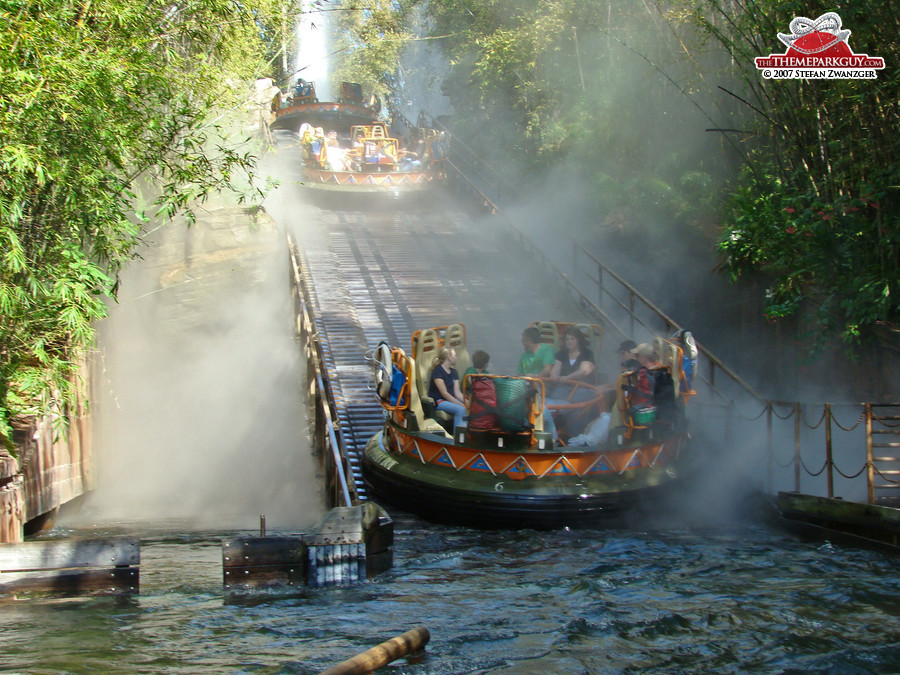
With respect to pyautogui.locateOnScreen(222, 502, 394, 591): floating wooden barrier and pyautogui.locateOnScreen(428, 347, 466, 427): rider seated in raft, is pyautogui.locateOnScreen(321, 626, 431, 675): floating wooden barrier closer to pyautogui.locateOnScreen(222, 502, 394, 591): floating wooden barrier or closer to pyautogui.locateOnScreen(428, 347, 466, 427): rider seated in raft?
pyautogui.locateOnScreen(222, 502, 394, 591): floating wooden barrier

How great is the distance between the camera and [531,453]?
340 inches

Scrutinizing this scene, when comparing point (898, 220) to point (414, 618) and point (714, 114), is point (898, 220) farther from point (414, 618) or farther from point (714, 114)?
point (714, 114)

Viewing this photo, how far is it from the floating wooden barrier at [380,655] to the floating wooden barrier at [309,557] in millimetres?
2672

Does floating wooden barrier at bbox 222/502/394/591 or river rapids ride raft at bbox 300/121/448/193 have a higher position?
river rapids ride raft at bbox 300/121/448/193

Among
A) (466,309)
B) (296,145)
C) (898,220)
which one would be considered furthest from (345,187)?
(898,220)

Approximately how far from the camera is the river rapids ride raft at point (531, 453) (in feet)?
28.0

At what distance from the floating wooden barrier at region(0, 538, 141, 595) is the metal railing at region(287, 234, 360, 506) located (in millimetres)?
2316

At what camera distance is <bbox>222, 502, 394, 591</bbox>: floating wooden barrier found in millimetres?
6977

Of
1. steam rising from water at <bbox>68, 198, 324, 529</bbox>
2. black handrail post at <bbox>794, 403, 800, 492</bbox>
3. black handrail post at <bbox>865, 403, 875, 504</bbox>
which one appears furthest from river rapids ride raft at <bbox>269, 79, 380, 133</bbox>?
black handrail post at <bbox>865, 403, 875, 504</bbox>

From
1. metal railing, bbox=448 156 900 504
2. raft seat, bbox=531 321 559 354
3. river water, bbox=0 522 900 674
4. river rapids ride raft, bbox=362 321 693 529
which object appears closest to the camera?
river water, bbox=0 522 900 674

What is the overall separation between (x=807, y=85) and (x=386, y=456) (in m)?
6.23

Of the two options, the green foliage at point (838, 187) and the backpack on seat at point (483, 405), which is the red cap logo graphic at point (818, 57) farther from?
the backpack on seat at point (483, 405)

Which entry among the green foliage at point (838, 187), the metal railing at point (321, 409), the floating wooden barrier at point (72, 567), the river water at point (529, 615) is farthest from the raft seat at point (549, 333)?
the floating wooden barrier at point (72, 567)

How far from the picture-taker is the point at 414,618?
6293 mm
